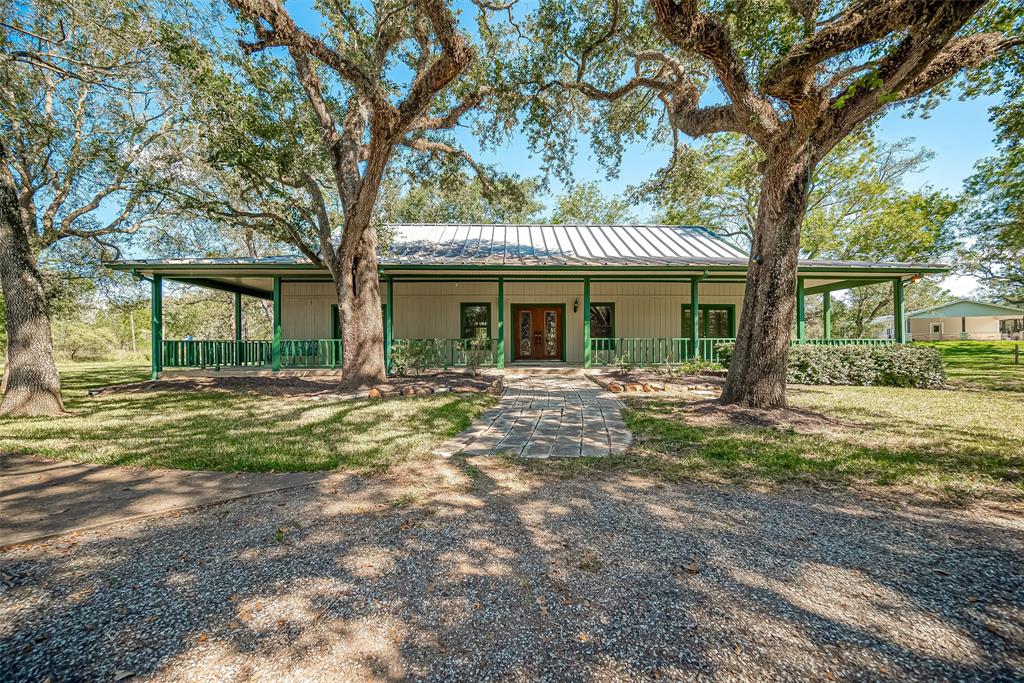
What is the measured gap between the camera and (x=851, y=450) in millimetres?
4625

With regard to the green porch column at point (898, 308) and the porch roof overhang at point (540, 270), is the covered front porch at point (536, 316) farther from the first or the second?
the porch roof overhang at point (540, 270)

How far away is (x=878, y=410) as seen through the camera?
6809mm

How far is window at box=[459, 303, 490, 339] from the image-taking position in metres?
14.4

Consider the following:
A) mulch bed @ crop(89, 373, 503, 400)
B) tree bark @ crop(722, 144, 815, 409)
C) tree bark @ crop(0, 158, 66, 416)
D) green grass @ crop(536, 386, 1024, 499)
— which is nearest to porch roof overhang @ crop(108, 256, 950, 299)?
mulch bed @ crop(89, 373, 503, 400)

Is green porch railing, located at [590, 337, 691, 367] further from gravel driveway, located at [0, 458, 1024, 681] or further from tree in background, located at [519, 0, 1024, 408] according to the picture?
gravel driveway, located at [0, 458, 1024, 681]

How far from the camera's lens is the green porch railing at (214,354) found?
11938 millimetres

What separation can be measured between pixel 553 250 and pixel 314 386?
817 cm

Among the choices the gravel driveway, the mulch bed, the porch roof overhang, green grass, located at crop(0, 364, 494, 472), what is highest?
the porch roof overhang

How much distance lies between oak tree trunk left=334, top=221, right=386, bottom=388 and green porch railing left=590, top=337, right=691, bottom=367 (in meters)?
6.45

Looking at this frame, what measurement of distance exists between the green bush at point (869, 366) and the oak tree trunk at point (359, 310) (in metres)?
8.16

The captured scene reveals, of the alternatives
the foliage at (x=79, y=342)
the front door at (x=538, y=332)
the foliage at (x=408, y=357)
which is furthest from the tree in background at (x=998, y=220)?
the foliage at (x=79, y=342)

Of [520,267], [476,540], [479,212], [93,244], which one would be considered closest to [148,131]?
[93,244]

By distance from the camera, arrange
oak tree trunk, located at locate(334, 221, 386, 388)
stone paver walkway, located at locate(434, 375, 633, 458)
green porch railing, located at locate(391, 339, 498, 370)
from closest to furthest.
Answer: stone paver walkway, located at locate(434, 375, 633, 458)
oak tree trunk, located at locate(334, 221, 386, 388)
green porch railing, located at locate(391, 339, 498, 370)

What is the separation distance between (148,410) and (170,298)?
2852cm
